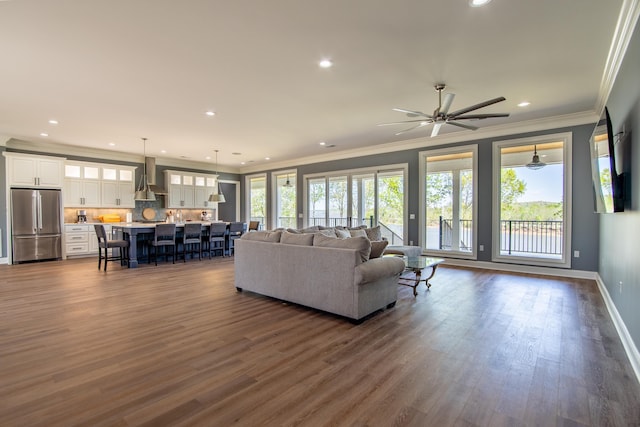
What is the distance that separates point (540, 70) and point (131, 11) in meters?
4.32

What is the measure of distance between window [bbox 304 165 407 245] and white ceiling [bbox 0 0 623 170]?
95.9 inches

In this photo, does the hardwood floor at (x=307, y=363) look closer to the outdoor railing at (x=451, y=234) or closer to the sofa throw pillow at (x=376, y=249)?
the sofa throw pillow at (x=376, y=249)

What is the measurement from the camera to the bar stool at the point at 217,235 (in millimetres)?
7857

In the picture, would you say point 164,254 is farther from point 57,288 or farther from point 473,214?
point 473,214

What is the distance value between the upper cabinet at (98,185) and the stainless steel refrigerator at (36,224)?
0.40m

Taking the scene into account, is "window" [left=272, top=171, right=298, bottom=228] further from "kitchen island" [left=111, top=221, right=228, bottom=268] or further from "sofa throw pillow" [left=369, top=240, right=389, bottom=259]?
"sofa throw pillow" [left=369, top=240, right=389, bottom=259]

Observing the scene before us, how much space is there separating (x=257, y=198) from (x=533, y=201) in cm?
844

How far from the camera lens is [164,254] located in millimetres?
7457

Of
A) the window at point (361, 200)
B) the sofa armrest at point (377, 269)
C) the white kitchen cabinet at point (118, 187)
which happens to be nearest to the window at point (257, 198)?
the window at point (361, 200)

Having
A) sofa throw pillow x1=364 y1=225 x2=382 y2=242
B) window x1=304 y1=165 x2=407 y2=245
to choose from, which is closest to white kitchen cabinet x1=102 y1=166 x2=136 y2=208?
window x1=304 y1=165 x2=407 y2=245

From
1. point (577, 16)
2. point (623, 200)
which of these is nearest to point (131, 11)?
point (577, 16)

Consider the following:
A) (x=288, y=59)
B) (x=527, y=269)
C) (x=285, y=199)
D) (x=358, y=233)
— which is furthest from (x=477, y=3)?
(x=285, y=199)

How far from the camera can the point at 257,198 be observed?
11.5 m

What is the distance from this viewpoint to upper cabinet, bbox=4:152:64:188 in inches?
277
